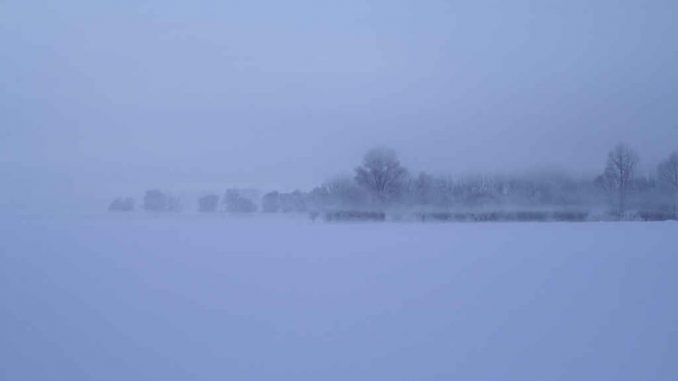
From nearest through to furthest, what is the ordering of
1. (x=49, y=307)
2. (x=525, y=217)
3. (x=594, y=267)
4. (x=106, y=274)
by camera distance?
(x=49, y=307) < (x=106, y=274) < (x=594, y=267) < (x=525, y=217)

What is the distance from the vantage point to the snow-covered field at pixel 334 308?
12.8 feet

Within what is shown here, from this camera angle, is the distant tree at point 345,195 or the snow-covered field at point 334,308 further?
the distant tree at point 345,195

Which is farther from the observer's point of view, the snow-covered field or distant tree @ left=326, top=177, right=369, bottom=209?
distant tree @ left=326, top=177, right=369, bottom=209

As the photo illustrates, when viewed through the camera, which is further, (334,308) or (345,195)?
(345,195)

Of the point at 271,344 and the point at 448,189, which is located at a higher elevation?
the point at 448,189

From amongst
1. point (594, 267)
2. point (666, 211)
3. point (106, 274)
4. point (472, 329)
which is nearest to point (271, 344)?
point (472, 329)

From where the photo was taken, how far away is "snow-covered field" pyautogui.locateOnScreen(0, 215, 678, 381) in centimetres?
389

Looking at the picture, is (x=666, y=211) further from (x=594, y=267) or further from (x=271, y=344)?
(x=271, y=344)

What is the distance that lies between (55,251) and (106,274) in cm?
191

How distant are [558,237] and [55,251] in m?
8.70

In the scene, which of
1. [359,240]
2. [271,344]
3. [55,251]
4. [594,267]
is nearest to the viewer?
[271,344]

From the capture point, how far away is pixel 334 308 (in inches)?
218

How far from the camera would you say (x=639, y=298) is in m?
5.68

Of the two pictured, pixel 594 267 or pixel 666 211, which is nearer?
pixel 594 267
